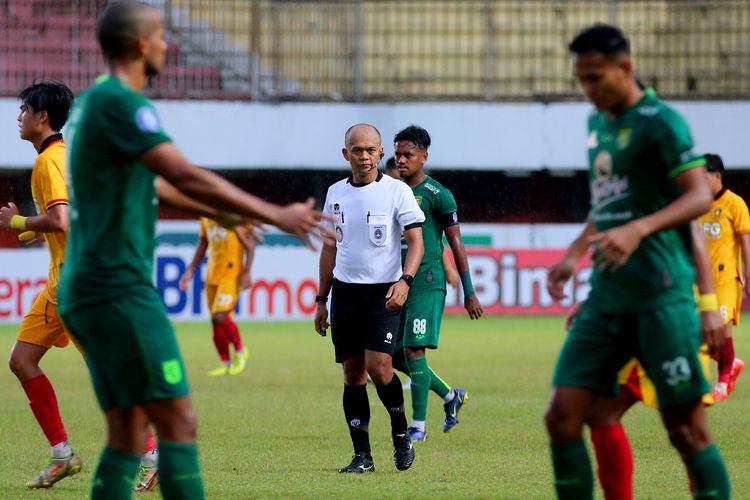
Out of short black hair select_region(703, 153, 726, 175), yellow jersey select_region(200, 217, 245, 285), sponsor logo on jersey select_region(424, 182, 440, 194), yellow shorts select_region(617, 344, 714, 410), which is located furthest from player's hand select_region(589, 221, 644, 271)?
yellow jersey select_region(200, 217, 245, 285)

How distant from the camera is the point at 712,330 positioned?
18.0 ft

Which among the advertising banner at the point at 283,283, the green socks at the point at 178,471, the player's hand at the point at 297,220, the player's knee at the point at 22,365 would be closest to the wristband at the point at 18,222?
the player's knee at the point at 22,365

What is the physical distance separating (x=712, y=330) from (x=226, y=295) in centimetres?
1173

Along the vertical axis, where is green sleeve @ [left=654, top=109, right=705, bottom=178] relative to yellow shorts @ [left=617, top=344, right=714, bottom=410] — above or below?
above

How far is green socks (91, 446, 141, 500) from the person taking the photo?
525 cm

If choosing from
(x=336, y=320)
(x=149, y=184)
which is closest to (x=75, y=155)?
(x=149, y=184)

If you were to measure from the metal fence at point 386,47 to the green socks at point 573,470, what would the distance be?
72.0 feet

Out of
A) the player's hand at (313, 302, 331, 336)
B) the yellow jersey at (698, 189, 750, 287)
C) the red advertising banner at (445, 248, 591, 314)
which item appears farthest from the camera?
the red advertising banner at (445, 248, 591, 314)

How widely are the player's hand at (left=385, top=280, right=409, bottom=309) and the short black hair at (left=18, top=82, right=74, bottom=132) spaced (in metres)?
2.34

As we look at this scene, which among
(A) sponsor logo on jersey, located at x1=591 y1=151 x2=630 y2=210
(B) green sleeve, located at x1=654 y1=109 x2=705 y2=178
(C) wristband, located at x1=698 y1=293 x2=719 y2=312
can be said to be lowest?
(C) wristband, located at x1=698 y1=293 x2=719 y2=312

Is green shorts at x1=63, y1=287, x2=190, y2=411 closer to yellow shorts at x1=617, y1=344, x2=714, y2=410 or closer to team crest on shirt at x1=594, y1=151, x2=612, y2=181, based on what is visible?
team crest on shirt at x1=594, y1=151, x2=612, y2=181

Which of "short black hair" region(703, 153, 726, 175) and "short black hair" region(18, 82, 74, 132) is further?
"short black hair" region(703, 153, 726, 175)

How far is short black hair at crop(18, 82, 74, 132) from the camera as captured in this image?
7.86 m

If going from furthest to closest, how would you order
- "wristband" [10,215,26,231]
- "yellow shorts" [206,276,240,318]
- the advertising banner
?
the advertising banner → "yellow shorts" [206,276,240,318] → "wristband" [10,215,26,231]
